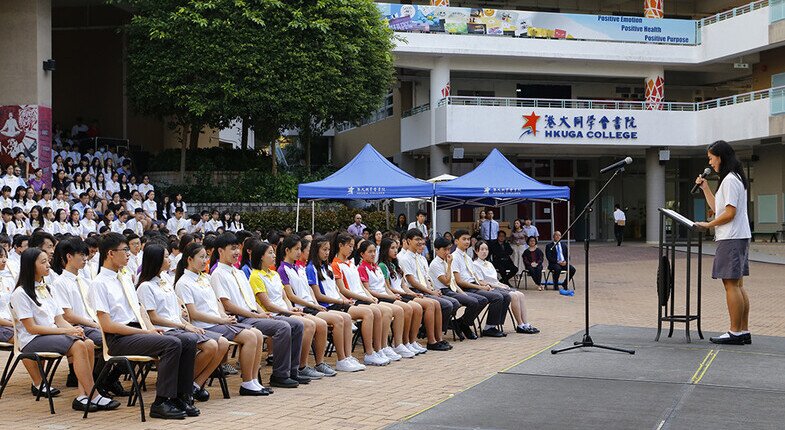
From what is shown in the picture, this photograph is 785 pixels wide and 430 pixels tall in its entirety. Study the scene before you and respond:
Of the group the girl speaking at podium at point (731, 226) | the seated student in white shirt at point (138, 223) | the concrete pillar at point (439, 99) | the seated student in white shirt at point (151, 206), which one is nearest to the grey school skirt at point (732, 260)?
the girl speaking at podium at point (731, 226)

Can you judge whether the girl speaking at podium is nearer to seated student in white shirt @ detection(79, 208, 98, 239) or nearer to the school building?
seated student in white shirt @ detection(79, 208, 98, 239)

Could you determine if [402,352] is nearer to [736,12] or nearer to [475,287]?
[475,287]

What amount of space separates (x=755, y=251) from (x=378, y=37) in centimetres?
1462

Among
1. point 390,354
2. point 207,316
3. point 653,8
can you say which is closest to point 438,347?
point 390,354

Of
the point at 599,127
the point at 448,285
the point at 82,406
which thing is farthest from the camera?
the point at 599,127

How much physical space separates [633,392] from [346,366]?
3.06 meters

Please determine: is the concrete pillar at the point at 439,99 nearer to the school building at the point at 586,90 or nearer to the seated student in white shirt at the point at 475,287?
the school building at the point at 586,90

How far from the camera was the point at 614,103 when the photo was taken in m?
36.1

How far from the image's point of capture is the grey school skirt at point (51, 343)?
7805 mm

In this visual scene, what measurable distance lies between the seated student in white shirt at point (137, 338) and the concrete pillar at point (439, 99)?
2728 centimetres

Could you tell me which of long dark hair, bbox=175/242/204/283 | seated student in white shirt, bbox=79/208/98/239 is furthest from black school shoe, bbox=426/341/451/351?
seated student in white shirt, bbox=79/208/98/239

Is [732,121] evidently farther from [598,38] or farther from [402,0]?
[402,0]

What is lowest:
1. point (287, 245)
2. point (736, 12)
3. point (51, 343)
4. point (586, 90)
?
point (51, 343)

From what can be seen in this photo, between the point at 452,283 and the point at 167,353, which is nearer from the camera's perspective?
the point at 167,353
